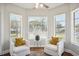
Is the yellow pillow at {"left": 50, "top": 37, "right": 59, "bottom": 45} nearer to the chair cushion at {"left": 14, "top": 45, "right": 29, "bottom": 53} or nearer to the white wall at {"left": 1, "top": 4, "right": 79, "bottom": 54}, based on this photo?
the white wall at {"left": 1, "top": 4, "right": 79, "bottom": 54}

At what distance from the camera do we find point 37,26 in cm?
135

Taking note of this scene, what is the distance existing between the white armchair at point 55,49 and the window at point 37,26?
0.48ft

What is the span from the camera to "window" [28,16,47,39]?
4.43 ft

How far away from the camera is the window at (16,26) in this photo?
1.32 m

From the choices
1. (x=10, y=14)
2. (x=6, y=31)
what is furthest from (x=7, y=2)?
(x=6, y=31)

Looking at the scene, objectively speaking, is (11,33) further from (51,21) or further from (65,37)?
(65,37)

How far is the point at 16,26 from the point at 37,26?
0.28 metres

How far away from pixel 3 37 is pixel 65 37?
80 cm

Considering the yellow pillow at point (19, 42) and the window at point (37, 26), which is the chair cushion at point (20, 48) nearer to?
the yellow pillow at point (19, 42)

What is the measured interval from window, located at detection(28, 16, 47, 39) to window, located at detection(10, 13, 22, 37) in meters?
0.13

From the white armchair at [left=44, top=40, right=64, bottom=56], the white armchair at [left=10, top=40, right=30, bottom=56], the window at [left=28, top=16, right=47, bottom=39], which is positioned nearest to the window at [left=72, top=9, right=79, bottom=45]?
the white armchair at [left=44, top=40, right=64, bottom=56]

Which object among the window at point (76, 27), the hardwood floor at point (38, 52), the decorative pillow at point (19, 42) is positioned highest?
the window at point (76, 27)

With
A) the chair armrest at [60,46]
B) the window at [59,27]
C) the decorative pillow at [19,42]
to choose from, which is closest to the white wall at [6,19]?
the decorative pillow at [19,42]

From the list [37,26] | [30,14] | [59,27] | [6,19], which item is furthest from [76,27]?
[6,19]
